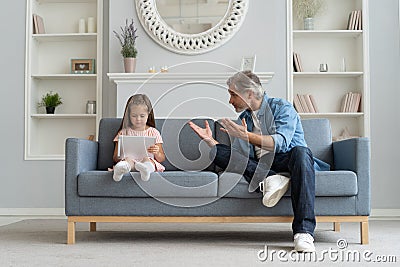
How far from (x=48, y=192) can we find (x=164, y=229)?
1682 mm

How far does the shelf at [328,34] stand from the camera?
5.42m

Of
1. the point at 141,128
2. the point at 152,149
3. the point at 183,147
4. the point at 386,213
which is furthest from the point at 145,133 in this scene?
the point at 386,213

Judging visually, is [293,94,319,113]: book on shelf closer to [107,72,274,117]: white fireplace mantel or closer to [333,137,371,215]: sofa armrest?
Result: [107,72,274,117]: white fireplace mantel

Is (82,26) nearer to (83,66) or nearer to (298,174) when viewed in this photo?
(83,66)

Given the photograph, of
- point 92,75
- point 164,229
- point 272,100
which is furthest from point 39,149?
point 272,100

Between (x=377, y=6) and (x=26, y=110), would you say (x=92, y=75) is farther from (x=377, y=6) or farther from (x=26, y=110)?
(x=377, y=6)

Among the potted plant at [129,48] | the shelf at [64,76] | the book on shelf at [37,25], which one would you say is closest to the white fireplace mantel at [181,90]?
the potted plant at [129,48]

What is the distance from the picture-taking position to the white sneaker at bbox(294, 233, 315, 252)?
295cm

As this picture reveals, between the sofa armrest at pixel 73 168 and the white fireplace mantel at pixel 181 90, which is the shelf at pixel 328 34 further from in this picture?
the sofa armrest at pixel 73 168

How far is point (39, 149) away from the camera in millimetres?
5727

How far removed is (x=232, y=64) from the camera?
5.23 m

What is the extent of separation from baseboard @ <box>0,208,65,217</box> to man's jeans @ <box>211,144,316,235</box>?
2528 mm

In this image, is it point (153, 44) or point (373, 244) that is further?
point (153, 44)

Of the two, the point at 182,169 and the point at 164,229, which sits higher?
the point at 182,169
